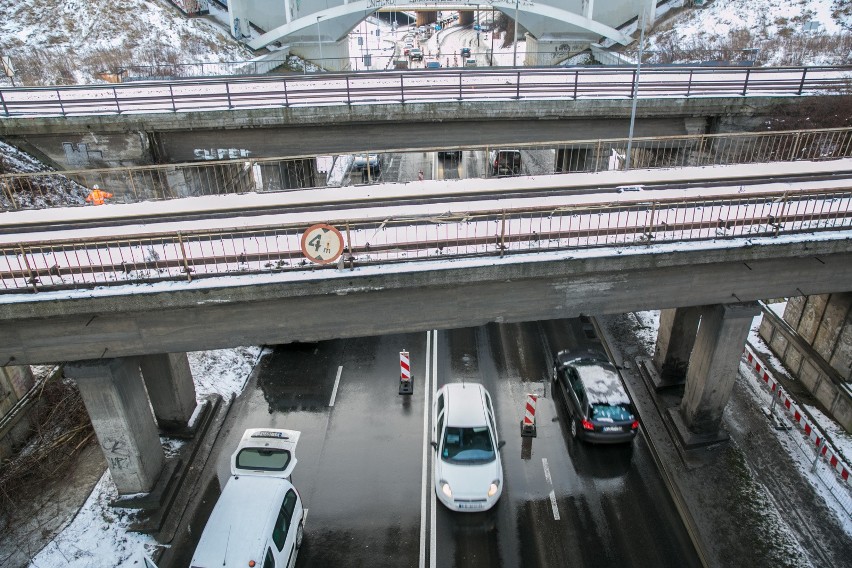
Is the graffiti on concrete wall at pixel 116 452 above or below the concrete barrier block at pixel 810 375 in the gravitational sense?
above

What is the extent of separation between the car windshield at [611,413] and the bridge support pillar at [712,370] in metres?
1.66

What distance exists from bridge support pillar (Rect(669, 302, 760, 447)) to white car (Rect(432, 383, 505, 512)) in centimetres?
502

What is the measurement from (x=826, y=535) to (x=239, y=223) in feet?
47.2

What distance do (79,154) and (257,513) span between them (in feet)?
59.1

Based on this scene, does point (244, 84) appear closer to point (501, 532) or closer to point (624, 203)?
point (624, 203)

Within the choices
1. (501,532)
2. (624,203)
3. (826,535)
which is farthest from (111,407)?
(826,535)

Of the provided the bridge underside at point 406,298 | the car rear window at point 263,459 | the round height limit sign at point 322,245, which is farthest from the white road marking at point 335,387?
the round height limit sign at point 322,245

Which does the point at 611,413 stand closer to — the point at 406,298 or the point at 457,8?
the point at 406,298

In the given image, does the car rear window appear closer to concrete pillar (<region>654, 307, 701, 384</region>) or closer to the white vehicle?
the white vehicle

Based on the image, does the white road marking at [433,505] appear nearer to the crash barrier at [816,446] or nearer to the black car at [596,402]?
the black car at [596,402]

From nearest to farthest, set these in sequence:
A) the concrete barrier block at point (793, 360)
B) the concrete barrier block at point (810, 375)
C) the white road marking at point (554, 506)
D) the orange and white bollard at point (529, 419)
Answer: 1. the white road marking at point (554, 506)
2. the orange and white bollard at point (529, 419)
3. the concrete barrier block at point (810, 375)
4. the concrete barrier block at point (793, 360)

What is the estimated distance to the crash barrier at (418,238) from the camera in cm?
1020

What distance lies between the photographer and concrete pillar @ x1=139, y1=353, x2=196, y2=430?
13.7 meters

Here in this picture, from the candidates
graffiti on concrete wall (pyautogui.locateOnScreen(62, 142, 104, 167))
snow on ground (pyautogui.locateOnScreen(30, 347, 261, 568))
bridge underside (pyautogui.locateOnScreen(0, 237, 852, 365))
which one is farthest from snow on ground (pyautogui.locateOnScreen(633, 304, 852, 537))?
graffiti on concrete wall (pyautogui.locateOnScreen(62, 142, 104, 167))
